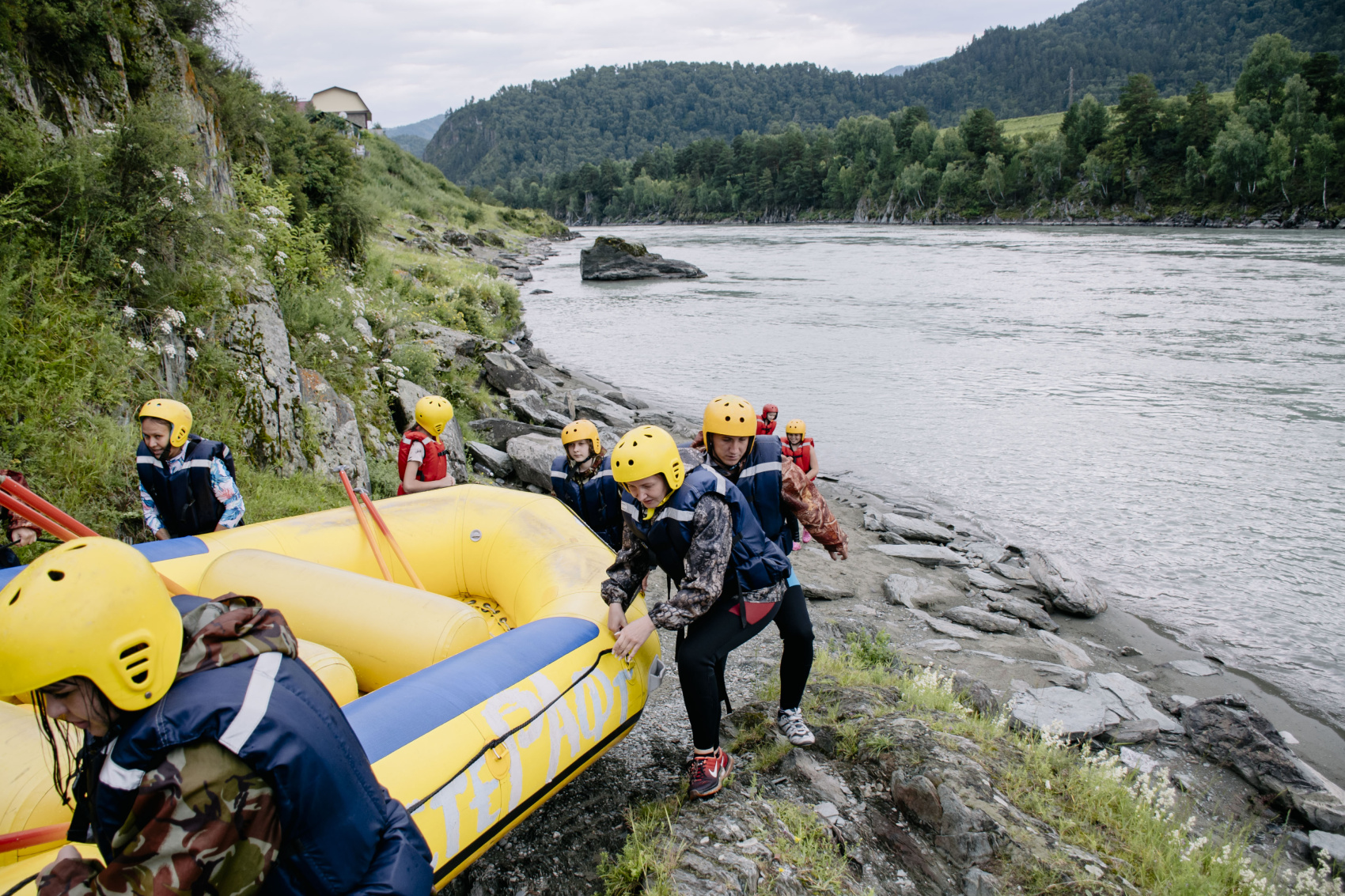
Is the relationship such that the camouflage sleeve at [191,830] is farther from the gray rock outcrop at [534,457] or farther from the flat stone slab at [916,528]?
the flat stone slab at [916,528]

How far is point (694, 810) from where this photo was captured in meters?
3.44

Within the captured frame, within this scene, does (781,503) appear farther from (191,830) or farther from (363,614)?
(191,830)

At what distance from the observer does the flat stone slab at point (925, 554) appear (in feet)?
27.6

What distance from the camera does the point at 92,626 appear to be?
1557 mm

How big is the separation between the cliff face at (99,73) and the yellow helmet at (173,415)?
3.86 metres

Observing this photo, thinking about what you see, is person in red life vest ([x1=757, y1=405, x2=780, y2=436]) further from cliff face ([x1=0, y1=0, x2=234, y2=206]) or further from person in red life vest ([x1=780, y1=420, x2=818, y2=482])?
cliff face ([x1=0, y1=0, x2=234, y2=206])

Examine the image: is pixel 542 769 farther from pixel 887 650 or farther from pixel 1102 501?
pixel 1102 501

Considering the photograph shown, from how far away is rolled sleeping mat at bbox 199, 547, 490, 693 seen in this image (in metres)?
3.56

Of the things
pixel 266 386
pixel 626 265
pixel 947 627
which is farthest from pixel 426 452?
pixel 626 265

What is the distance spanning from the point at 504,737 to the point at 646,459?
4.24 feet

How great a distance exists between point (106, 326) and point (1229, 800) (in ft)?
29.2

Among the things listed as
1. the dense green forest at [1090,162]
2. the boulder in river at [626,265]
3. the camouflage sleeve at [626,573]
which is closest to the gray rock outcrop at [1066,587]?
the camouflage sleeve at [626,573]

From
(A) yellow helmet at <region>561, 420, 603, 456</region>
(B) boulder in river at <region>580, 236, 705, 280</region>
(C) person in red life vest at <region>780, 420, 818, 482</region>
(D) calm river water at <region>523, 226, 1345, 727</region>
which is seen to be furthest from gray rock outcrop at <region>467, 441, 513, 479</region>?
(B) boulder in river at <region>580, 236, 705, 280</region>

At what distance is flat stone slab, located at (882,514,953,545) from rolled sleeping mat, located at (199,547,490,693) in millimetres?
6662
